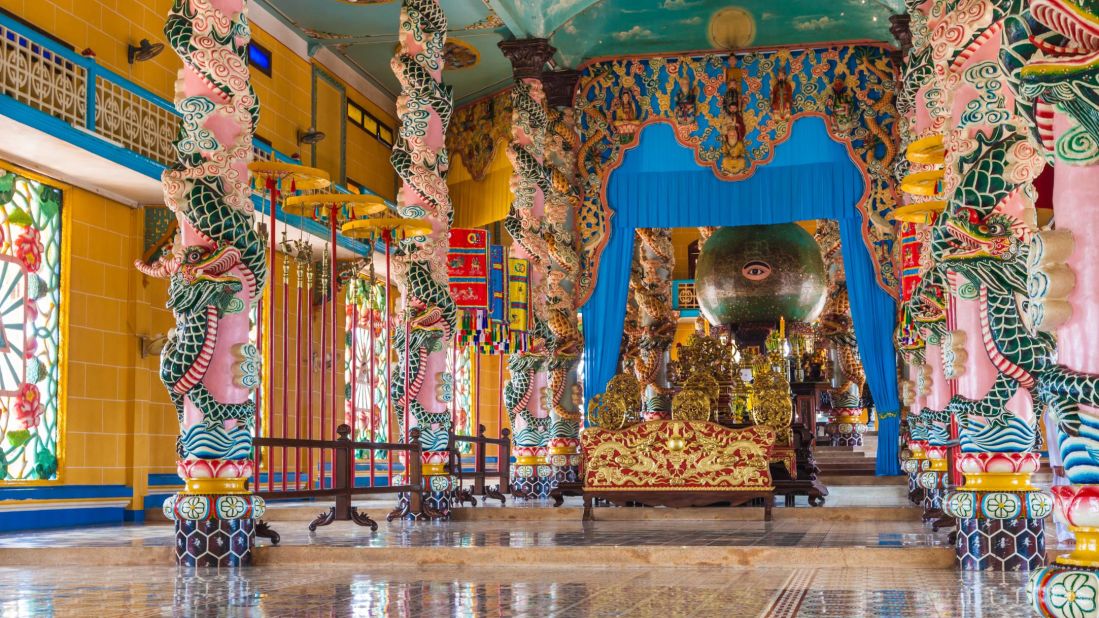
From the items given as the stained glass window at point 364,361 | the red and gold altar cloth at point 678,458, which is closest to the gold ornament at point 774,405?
the red and gold altar cloth at point 678,458

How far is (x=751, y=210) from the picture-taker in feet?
42.7

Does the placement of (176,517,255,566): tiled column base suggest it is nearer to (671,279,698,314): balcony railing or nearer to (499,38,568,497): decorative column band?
(499,38,568,497): decorative column band

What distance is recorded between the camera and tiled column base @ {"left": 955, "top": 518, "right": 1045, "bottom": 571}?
5.29m

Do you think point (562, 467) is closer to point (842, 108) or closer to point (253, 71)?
point (842, 108)

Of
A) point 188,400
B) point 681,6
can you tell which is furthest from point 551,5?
point 188,400

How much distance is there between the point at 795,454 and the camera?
966 cm

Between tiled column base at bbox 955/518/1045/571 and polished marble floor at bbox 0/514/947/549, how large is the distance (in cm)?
55

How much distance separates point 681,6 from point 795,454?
5.33 m

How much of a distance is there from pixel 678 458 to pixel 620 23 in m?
6.22

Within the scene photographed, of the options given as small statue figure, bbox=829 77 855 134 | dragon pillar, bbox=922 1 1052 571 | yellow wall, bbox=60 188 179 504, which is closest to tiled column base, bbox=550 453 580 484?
yellow wall, bbox=60 188 179 504

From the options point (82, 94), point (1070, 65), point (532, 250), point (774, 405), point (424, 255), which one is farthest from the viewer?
point (532, 250)

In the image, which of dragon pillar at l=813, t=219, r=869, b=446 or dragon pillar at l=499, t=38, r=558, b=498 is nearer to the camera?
dragon pillar at l=499, t=38, r=558, b=498

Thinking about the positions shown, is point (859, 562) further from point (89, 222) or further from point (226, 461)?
point (89, 222)

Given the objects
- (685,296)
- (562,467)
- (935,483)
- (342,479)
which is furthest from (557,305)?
(685,296)
